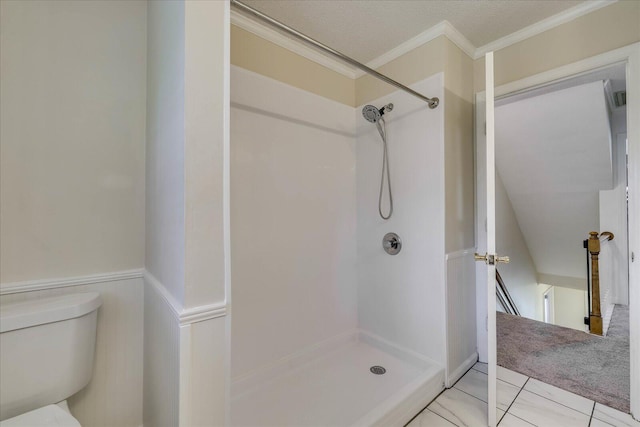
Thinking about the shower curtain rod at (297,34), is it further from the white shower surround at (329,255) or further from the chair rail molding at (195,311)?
the chair rail molding at (195,311)

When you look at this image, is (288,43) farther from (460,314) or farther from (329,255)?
(460,314)

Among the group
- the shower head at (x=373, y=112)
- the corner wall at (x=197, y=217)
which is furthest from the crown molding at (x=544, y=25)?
the corner wall at (x=197, y=217)

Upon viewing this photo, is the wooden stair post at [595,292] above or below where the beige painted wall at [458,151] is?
below

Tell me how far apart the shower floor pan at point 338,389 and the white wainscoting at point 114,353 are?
1.78ft

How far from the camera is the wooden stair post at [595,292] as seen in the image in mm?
2811

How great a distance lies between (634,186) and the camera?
1.49m

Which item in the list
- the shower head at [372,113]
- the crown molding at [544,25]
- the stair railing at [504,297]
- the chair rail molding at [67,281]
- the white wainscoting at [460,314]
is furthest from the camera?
the stair railing at [504,297]

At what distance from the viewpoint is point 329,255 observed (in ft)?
7.36

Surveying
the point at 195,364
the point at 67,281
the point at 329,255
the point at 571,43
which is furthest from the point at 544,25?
the point at 67,281

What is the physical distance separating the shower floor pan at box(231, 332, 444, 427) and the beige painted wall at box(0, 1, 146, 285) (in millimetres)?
1071

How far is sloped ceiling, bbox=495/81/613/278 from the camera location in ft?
8.76

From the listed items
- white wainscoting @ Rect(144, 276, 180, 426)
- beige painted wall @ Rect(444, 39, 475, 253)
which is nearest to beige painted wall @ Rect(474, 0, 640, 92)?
beige painted wall @ Rect(444, 39, 475, 253)

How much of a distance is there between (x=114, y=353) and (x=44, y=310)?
1.45ft

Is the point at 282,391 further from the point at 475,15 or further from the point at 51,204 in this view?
the point at 475,15
